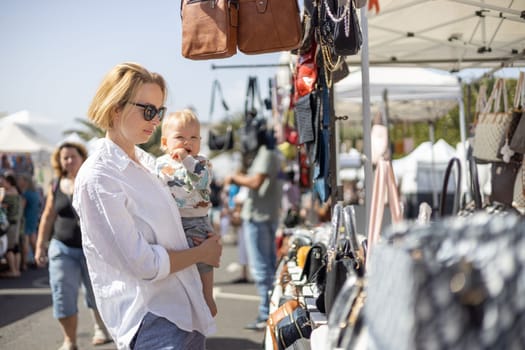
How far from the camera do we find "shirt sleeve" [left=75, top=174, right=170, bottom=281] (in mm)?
2244

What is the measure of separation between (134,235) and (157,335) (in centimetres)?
40

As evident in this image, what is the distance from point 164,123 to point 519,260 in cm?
243

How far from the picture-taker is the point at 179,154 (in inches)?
123

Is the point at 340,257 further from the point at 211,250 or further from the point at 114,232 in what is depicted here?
the point at 114,232

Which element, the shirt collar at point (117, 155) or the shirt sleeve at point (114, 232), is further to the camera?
the shirt collar at point (117, 155)

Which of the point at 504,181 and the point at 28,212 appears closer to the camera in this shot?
the point at 504,181

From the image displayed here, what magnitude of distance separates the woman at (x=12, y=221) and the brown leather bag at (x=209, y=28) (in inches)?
381

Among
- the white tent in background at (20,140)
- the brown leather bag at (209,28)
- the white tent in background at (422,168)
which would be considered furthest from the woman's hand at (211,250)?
the white tent in background at (20,140)

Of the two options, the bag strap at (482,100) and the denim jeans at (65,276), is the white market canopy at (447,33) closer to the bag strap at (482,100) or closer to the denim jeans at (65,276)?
the bag strap at (482,100)

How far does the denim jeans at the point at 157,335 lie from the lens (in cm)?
235

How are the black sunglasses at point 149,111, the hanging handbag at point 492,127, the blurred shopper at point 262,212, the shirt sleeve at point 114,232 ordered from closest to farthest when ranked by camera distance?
the shirt sleeve at point 114,232 < the black sunglasses at point 149,111 < the hanging handbag at point 492,127 < the blurred shopper at point 262,212

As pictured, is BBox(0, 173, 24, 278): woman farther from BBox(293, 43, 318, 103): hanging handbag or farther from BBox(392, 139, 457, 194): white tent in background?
BBox(293, 43, 318, 103): hanging handbag

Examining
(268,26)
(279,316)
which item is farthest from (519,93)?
(279,316)

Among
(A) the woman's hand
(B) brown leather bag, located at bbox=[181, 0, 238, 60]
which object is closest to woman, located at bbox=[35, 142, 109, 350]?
(B) brown leather bag, located at bbox=[181, 0, 238, 60]
